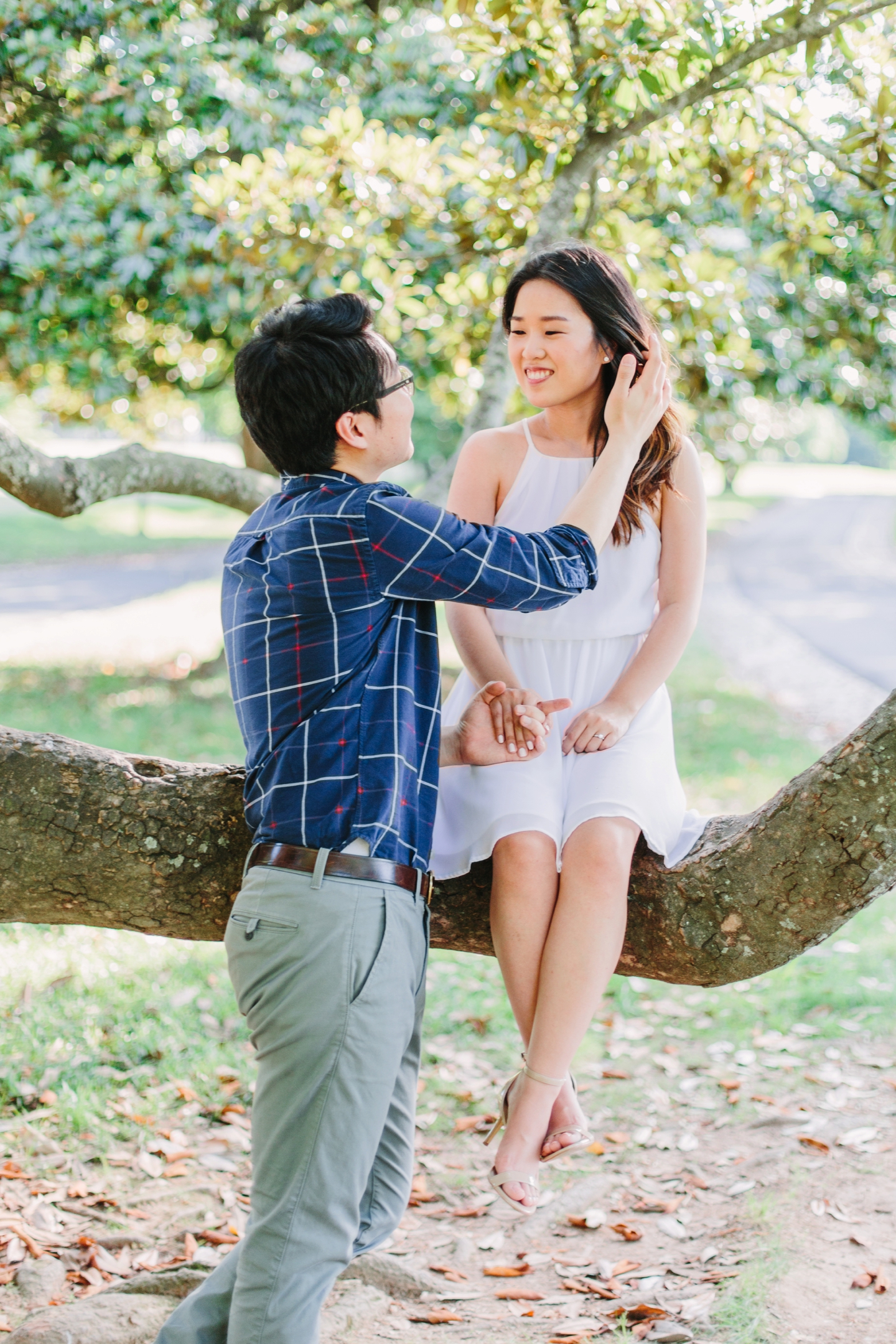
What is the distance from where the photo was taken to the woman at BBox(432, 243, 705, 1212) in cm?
233

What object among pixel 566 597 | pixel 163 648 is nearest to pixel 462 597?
pixel 566 597

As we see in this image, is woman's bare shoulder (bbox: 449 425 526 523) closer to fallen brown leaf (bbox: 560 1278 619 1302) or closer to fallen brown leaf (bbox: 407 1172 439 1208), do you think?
fallen brown leaf (bbox: 560 1278 619 1302)

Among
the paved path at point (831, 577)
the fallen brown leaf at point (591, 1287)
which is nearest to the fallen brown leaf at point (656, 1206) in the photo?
the fallen brown leaf at point (591, 1287)

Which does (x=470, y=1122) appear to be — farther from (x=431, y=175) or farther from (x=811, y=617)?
(x=811, y=617)

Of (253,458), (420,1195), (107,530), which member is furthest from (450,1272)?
(107,530)

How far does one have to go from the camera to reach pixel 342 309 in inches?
84.7

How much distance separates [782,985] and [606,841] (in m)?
3.29

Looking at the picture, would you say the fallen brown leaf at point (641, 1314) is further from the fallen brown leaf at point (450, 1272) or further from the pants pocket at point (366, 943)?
the pants pocket at point (366, 943)

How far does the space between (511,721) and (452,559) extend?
505mm

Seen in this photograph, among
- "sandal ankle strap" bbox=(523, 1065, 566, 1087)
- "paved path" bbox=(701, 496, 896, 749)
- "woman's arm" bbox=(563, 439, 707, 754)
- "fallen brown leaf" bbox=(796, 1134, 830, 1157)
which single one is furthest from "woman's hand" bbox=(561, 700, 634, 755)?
"paved path" bbox=(701, 496, 896, 749)

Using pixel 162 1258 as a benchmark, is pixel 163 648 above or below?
above

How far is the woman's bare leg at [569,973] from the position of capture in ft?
7.57

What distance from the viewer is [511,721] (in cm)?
245

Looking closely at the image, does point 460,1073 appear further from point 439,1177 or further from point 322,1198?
point 322,1198
